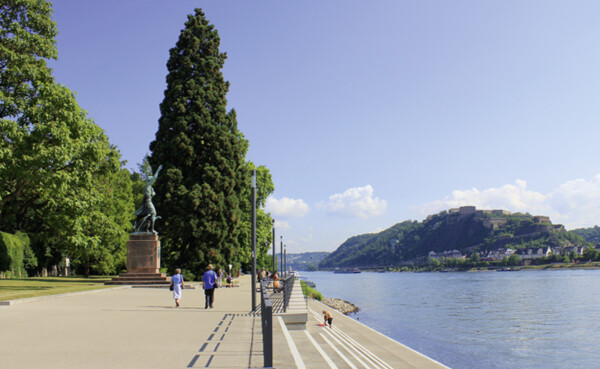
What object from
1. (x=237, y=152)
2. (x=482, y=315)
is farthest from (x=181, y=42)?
(x=482, y=315)

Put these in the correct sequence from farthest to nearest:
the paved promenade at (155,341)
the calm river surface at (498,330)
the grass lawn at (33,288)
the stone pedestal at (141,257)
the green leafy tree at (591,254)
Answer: the green leafy tree at (591,254)
the stone pedestal at (141,257)
the calm river surface at (498,330)
the grass lawn at (33,288)
the paved promenade at (155,341)

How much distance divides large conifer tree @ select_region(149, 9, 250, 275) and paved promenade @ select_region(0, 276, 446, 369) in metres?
17.4

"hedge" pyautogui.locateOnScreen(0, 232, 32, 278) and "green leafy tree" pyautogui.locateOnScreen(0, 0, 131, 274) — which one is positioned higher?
"green leafy tree" pyautogui.locateOnScreen(0, 0, 131, 274)

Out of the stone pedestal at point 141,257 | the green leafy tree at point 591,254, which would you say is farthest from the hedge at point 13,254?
the green leafy tree at point 591,254

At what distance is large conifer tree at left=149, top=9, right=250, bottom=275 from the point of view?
37.8 m

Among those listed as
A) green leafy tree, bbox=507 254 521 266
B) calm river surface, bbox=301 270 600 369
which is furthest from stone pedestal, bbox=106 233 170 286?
green leafy tree, bbox=507 254 521 266

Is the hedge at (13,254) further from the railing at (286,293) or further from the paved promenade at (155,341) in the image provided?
the railing at (286,293)

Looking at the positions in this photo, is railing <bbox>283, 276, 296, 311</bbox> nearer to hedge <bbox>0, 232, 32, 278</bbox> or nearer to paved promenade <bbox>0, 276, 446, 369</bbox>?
paved promenade <bbox>0, 276, 446, 369</bbox>

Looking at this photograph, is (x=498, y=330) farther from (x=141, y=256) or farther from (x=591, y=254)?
(x=591, y=254)

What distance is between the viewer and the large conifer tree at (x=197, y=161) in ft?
124

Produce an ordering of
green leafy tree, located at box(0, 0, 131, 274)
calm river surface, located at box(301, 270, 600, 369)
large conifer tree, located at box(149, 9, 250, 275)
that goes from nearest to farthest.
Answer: green leafy tree, located at box(0, 0, 131, 274), calm river surface, located at box(301, 270, 600, 369), large conifer tree, located at box(149, 9, 250, 275)

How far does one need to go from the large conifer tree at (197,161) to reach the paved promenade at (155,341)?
1740 centimetres

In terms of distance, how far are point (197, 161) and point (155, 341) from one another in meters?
29.7

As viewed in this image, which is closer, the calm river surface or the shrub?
the calm river surface
